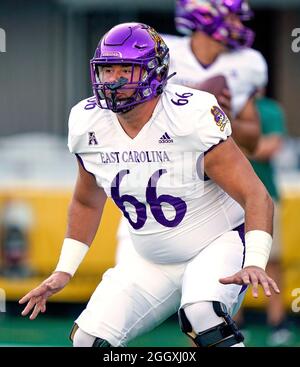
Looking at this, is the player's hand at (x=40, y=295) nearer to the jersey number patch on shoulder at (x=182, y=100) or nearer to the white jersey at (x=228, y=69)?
the jersey number patch on shoulder at (x=182, y=100)

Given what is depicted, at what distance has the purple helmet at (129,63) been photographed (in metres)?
3.91

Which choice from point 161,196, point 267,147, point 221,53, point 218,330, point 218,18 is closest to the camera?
point 218,330

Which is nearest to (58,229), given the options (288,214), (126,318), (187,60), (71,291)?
(71,291)

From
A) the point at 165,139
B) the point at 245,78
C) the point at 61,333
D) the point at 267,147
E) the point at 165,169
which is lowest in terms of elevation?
the point at 61,333

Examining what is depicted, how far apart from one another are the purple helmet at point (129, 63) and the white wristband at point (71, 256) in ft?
1.87

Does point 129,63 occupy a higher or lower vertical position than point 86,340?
higher

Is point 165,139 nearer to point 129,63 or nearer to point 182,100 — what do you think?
point 182,100

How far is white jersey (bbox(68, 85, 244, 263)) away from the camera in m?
3.90

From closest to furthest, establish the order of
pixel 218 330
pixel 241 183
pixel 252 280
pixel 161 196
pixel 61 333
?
1. pixel 252 280
2. pixel 218 330
3. pixel 241 183
4. pixel 161 196
5. pixel 61 333

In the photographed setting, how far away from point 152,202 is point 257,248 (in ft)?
1.45

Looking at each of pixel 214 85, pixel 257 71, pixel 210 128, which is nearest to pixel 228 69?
pixel 257 71

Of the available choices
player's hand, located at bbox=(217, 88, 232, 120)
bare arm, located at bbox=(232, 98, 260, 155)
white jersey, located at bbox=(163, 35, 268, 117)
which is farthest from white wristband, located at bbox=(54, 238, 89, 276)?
bare arm, located at bbox=(232, 98, 260, 155)

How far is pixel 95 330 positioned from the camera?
3.95m

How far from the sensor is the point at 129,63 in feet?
12.9
